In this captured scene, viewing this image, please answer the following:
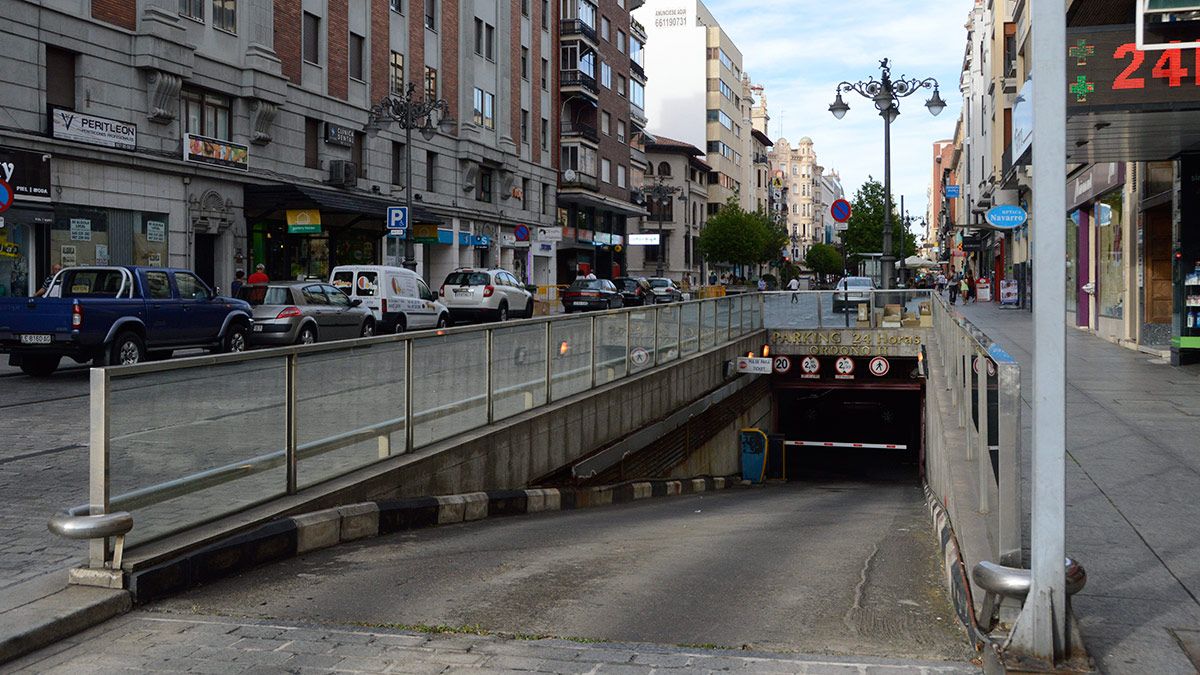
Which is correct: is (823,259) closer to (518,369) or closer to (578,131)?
(578,131)

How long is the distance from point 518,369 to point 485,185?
3724 cm

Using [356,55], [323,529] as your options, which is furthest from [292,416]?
[356,55]

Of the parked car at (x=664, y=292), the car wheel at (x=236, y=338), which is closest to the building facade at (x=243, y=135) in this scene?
the car wheel at (x=236, y=338)

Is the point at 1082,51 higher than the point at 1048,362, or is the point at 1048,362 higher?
the point at 1082,51

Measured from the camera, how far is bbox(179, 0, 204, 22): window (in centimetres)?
2797

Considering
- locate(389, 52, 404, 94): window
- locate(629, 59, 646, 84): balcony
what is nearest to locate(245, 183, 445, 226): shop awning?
locate(389, 52, 404, 94): window

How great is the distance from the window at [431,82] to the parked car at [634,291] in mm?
11611

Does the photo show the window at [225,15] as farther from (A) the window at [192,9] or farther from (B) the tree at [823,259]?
(B) the tree at [823,259]

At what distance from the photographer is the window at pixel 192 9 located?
91.8 ft

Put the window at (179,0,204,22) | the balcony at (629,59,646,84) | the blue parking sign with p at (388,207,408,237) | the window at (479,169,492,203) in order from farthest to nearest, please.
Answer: the balcony at (629,59,646,84)
the window at (479,169,492,203)
the blue parking sign with p at (388,207,408,237)
the window at (179,0,204,22)

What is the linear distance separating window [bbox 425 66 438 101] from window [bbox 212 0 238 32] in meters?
11.9

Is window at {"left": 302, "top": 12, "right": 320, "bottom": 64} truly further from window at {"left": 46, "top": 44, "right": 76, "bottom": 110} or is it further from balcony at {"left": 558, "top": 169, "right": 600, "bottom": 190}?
balcony at {"left": 558, "top": 169, "right": 600, "bottom": 190}

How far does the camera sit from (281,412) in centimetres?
694

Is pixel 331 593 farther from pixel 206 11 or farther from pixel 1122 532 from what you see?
pixel 206 11
